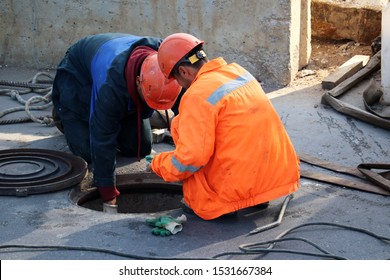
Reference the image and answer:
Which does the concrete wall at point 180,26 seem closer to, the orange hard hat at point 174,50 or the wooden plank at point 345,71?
the wooden plank at point 345,71

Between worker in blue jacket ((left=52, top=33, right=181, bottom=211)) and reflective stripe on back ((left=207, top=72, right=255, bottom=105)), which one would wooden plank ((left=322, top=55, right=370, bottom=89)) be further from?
reflective stripe on back ((left=207, top=72, right=255, bottom=105))

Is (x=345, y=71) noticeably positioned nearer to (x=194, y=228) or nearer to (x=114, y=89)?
(x=114, y=89)

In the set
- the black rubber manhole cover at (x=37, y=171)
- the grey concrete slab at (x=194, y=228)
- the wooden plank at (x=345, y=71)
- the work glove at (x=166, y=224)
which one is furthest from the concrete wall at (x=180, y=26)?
the work glove at (x=166, y=224)

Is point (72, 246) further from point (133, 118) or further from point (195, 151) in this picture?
point (133, 118)

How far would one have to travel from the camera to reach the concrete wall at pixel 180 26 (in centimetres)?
826

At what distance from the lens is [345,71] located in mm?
8188

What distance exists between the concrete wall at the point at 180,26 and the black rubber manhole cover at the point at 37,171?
2964 millimetres

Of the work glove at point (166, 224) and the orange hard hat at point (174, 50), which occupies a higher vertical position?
the orange hard hat at point (174, 50)

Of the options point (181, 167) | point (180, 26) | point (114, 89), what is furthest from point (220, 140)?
point (180, 26)

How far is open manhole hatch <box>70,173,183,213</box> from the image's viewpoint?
6094mm

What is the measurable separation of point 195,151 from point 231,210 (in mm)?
518

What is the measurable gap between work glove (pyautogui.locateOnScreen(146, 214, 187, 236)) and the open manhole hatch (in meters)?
1.08

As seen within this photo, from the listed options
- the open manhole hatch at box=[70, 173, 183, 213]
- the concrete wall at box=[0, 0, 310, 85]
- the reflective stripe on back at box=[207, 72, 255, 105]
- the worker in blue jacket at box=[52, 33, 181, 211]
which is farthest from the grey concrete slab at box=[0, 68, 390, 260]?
the concrete wall at box=[0, 0, 310, 85]

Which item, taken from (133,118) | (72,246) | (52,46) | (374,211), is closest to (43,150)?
(133,118)
